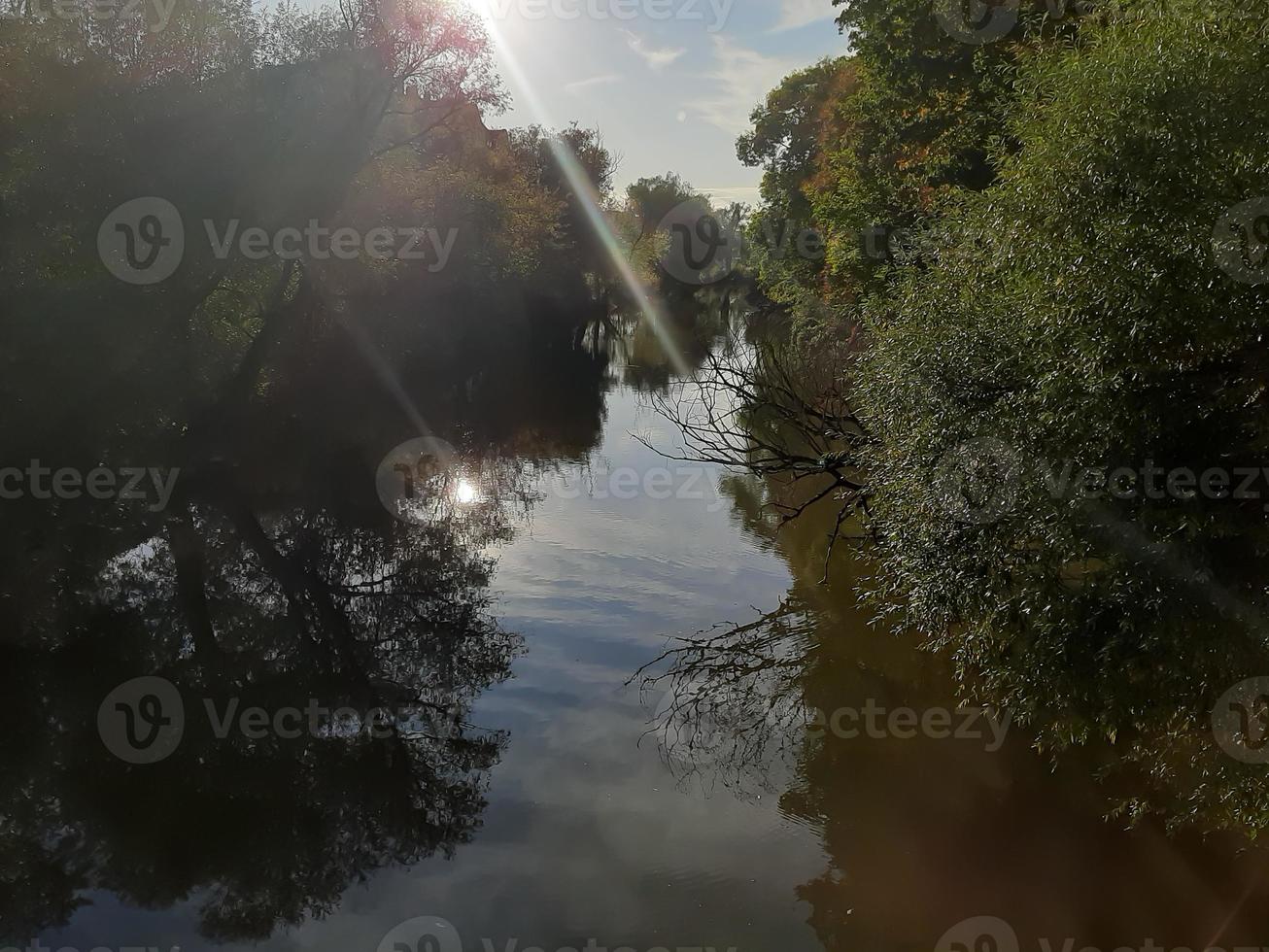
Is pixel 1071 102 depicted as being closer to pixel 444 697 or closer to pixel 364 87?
pixel 444 697

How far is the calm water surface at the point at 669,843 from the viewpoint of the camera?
20.0ft

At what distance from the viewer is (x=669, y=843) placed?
6902 millimetres

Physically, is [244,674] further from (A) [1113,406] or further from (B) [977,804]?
(A) [1113,406]

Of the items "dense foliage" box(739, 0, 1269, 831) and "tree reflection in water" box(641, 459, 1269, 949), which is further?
"tree reflection in water" box(641, 459, 1269, 949)

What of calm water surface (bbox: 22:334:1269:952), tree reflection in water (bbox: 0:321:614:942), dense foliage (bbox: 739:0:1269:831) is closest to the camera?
dense foliage (bbox: 739:0:1269:831)

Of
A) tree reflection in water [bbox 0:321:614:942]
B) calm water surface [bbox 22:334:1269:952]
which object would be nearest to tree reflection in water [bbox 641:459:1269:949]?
calm water surface [bbox 22:334:1269:952]

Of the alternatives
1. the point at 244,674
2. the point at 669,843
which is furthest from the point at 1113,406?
the point at 244,674

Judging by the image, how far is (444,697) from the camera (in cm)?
929

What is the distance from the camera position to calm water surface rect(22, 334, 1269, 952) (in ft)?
20.0

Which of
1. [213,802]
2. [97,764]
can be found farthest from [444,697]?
[97,764]

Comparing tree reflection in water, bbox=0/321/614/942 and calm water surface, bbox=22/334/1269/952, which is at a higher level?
tree reflection in water, bbox=0/321/614/942

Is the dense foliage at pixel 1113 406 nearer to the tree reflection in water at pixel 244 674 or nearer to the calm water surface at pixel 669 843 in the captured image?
the calm water surface at pixel 669 843

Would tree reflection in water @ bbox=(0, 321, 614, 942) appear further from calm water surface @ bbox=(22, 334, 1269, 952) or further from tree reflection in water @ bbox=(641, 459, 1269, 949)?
tree reflection in water @ bbox=(641, 459, 1269, 949)

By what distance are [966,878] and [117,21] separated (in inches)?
763
